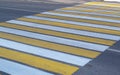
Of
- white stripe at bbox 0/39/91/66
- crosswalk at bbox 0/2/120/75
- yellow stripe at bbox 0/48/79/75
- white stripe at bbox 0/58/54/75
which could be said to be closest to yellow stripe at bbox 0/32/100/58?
crosswalk at bbox 0/2/120/75

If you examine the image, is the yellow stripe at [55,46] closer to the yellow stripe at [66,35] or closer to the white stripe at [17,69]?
the yellow stripe at [66,35]

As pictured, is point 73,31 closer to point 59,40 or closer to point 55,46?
point 59,40

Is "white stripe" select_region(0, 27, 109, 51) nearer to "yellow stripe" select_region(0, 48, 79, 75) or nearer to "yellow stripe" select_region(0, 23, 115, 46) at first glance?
"yellow stripe" select_region(0, 23, 115, 46)

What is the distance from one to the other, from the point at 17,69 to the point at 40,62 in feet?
2.01

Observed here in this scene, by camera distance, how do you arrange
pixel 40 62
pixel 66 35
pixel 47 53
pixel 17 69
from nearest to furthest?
1. pixel 17 69
2. pixel 40 62
3. pixel 47 53
4. pixel 66 35

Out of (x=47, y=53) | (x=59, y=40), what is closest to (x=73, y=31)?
(x=59, y=40)

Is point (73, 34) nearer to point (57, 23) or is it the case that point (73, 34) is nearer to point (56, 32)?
point (56, 32)

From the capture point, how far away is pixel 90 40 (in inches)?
305

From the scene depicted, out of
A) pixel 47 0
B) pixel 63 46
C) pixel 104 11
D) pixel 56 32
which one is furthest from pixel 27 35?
pixel 47 0

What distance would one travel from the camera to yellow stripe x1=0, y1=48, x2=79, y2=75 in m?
5.55

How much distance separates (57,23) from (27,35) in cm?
204

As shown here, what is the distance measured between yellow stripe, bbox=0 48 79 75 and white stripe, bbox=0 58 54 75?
0.66 ft

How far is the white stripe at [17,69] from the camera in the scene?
5410 mm

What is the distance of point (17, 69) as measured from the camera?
5582mm
